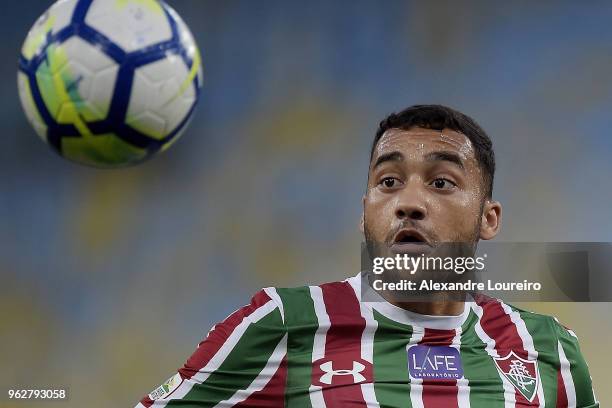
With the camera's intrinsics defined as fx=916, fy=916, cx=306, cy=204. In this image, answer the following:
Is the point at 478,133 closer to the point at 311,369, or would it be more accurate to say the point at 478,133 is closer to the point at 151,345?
the point at 311,369

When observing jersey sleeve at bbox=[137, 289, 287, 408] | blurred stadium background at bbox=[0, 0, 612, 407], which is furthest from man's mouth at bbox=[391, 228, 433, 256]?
blurred stadium background at bbox=[0, 0, 612, 407]

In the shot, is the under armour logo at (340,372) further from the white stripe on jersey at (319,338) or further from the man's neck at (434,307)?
the man's neck at (434,307)

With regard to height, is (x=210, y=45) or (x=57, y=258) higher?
(x=210, y=45)

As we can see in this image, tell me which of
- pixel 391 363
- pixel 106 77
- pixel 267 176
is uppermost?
pixel 267 176

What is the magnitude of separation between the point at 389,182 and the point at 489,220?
391 mm

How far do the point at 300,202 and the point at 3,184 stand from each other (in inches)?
66.2

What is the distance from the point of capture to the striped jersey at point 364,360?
2.42 m

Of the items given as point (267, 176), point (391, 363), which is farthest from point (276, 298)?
point (267, 176)

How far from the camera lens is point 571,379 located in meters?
2.73

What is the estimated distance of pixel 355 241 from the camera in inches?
199

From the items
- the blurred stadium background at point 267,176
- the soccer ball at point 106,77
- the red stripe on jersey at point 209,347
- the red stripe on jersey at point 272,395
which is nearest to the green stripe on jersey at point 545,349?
the red stripe on jersey at point 272,395

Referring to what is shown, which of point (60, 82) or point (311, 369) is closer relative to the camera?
point (60, 82)

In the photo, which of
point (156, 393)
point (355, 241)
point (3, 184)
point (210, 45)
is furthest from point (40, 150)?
point (156, 393)

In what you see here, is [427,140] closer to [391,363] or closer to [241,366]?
[391,363]
